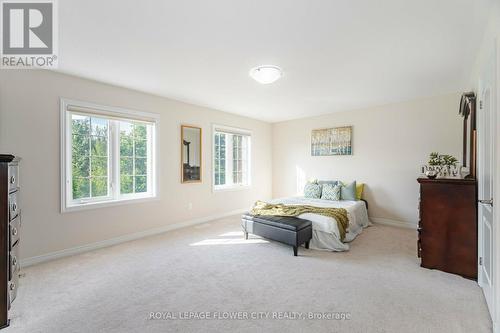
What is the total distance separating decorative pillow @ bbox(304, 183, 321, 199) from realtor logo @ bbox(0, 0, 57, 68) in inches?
184

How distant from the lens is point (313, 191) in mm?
5137

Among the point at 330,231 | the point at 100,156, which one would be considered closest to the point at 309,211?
the point at 330,231

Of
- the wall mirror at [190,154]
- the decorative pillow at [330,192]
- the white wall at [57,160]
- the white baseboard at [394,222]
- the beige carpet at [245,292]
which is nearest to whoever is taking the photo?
the beige carpet at [245,292]

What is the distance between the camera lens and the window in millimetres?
5324

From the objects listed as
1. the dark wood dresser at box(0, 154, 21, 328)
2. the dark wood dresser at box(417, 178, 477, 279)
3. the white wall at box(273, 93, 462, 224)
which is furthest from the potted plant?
the dark wood dresser at box(0, 154, 21, 328)

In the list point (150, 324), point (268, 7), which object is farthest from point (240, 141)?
point (150, 324)

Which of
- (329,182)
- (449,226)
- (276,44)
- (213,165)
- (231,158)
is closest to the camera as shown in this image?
(276,44)

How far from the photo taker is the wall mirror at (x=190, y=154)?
4.53 meters

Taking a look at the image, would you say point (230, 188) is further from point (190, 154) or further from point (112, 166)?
point (112, 166)

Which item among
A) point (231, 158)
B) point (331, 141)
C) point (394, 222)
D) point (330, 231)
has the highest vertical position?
point (331, 141)

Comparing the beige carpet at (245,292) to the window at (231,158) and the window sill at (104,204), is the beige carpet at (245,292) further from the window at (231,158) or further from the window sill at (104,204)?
the window at (231,158)

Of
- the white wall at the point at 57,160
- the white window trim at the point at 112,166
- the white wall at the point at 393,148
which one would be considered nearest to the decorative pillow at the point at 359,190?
the white wall at the point at 393,148

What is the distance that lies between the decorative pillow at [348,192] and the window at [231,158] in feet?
7.54

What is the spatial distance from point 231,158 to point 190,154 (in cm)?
125
